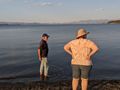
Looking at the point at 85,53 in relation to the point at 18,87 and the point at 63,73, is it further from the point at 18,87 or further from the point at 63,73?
the point at 63,73

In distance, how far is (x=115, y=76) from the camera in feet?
59.9

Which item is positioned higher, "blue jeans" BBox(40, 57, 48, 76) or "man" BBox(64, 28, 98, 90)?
"man" BBox(64, 28, 98, 90)

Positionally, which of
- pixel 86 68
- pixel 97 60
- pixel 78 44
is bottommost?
pixel 97 60

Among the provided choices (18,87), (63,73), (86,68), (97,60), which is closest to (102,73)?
(63,73)

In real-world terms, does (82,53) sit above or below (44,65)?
above

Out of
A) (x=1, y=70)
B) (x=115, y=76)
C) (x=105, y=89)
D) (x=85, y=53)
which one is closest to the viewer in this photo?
(x=85, y=53)

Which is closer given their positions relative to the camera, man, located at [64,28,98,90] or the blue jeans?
man, located at [64,28,98,90]

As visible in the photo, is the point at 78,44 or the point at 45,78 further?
the point at 45,78

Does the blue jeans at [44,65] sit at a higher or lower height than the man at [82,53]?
lower

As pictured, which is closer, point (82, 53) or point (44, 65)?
point (82, 53)

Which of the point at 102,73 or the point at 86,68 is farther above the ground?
the point at 86,68

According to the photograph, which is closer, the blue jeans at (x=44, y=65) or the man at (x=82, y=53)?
the man at (x=82, y=53)

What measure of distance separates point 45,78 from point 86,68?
7371 mm

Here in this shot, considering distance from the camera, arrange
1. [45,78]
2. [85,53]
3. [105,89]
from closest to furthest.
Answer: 1. [85,53]
2. [105,89]
3. [45,78]
